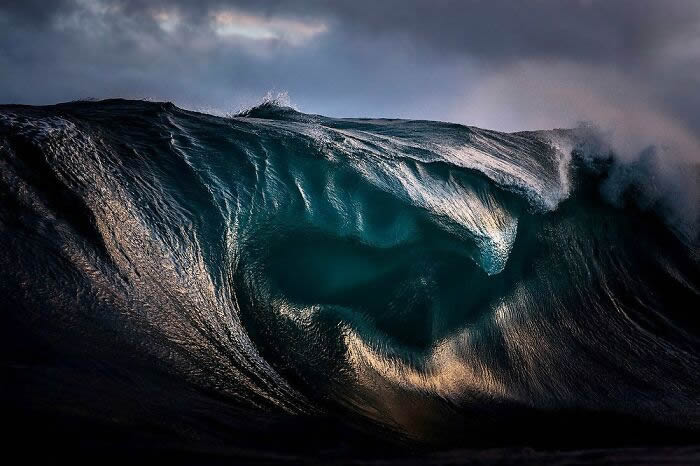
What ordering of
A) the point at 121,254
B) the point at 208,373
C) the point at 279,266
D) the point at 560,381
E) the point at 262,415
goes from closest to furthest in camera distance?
1. the point at 262,415
2. the point at 208,373
3. the point at 121,254
4. the point at 279,266
5. the point at 560,381

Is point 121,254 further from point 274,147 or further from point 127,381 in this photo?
point 274,147

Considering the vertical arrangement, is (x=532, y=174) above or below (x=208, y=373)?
above

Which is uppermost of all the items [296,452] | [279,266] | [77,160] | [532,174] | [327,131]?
[532,174]

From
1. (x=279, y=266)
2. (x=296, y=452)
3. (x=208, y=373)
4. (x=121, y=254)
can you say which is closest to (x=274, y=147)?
(x=279, y=266)

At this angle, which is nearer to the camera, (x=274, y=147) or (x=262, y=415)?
(x=262, y=415)

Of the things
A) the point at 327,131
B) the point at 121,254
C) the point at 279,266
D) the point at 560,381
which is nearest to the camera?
the point at 121,254

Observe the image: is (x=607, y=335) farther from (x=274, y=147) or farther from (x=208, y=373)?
(x=208, y=373)

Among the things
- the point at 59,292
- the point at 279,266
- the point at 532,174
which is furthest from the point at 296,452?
the point at 532,174
